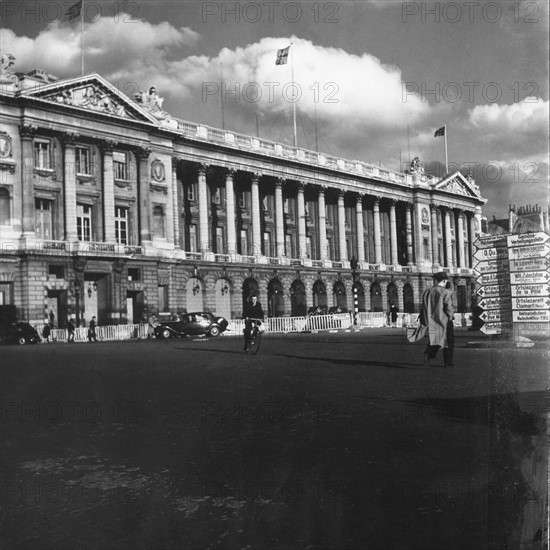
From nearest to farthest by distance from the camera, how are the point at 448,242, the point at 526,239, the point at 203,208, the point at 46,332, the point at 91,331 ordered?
the point at 526,239
the point at 46,332
the point at 91,331
the point at 203,208
the point at 448,242

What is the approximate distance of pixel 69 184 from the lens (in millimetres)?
43531

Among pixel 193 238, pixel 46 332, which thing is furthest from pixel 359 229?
pixel 46 332

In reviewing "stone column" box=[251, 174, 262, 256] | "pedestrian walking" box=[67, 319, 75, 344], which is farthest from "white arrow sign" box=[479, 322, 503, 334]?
"stone column" box=[251, 174, 262, 256]

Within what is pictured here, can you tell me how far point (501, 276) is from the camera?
59.9 ft

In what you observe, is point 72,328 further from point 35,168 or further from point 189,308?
point 189,308

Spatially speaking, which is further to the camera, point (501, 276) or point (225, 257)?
point (225, 257)

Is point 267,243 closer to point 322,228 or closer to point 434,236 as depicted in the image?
point 322,228

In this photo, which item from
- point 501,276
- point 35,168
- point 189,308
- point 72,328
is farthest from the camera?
point 189,308

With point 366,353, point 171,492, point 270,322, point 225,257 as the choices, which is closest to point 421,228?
point 225,257

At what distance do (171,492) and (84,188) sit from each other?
41.6 m

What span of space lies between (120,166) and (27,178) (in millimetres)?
7418

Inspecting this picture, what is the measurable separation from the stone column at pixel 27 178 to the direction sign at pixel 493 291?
1176 inches

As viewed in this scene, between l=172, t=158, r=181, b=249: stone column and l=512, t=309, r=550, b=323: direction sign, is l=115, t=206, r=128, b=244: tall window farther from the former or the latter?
l=512, t=309, r=550, b=323: direction sign

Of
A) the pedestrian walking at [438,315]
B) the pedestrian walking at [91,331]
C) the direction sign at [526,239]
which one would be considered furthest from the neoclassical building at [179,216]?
the pedestrian walking at [438,315]
